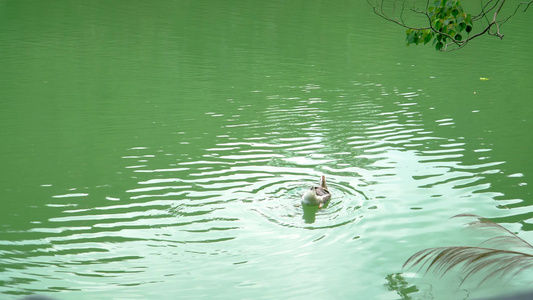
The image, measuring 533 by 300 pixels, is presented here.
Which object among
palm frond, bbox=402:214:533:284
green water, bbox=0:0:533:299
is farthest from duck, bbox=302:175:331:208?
palm frond, bbox=402:214:533:284

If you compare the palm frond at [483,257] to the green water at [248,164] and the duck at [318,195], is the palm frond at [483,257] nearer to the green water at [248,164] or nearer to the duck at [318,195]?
the green water at [248,164]

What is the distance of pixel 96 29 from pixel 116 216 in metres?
12.9

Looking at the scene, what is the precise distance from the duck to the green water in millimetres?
138

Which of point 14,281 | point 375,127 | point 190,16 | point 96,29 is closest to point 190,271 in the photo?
point 14,281

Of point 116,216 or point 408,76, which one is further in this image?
point 408,76

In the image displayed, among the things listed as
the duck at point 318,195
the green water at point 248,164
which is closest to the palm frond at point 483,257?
the green water at point 248,164

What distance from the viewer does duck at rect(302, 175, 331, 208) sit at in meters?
6.93

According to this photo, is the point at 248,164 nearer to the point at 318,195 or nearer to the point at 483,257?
the point at 318,195

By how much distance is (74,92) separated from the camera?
12227mm

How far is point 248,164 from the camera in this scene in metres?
8.55

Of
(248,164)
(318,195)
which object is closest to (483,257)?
(318,195)

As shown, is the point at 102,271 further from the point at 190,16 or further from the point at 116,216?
the point at 190,16

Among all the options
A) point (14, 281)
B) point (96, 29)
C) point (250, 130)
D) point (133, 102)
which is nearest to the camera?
point (14, 281)

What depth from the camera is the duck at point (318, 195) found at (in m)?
6.93
